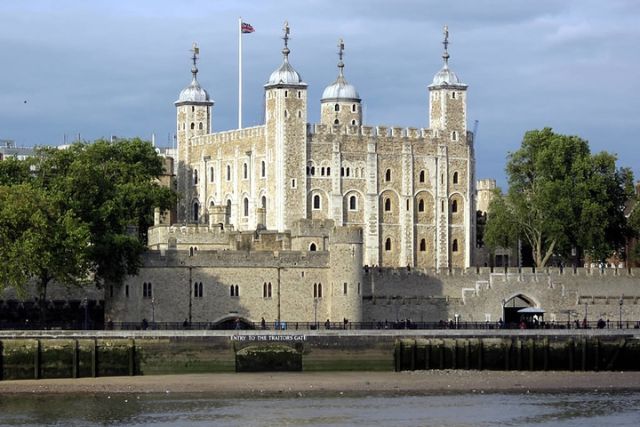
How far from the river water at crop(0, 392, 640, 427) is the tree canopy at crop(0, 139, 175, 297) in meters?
10.9

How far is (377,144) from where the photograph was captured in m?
119

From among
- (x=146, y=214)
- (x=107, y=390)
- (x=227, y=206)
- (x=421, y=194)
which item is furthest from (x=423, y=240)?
(x=107, y=390)

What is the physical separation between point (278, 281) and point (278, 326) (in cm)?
524

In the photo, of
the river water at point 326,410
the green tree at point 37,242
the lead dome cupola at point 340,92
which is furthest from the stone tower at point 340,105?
the river water at point 326,410

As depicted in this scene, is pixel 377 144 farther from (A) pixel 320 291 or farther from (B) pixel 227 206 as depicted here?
(A) pixel 320 291

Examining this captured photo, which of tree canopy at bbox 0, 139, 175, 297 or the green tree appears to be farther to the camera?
tree canopy at bbox 0, 139, 175, 297

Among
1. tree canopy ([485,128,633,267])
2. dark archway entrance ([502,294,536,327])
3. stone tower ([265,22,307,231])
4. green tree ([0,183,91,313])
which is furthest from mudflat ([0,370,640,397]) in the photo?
stone tower ([265,22,307,231])

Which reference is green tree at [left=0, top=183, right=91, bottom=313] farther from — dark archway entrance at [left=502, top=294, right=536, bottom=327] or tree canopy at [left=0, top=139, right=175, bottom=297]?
dark archway entrance at [left=502, top=294, right=536, bottom=327]

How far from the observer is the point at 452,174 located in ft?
400

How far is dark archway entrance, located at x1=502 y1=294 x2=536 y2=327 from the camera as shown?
335ft

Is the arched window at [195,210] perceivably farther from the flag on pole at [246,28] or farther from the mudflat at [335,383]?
A: the mudflat at [335,383]

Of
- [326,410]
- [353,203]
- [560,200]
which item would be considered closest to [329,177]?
[353,203]

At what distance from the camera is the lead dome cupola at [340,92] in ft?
412

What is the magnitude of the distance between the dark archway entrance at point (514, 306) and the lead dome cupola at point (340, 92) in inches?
985
